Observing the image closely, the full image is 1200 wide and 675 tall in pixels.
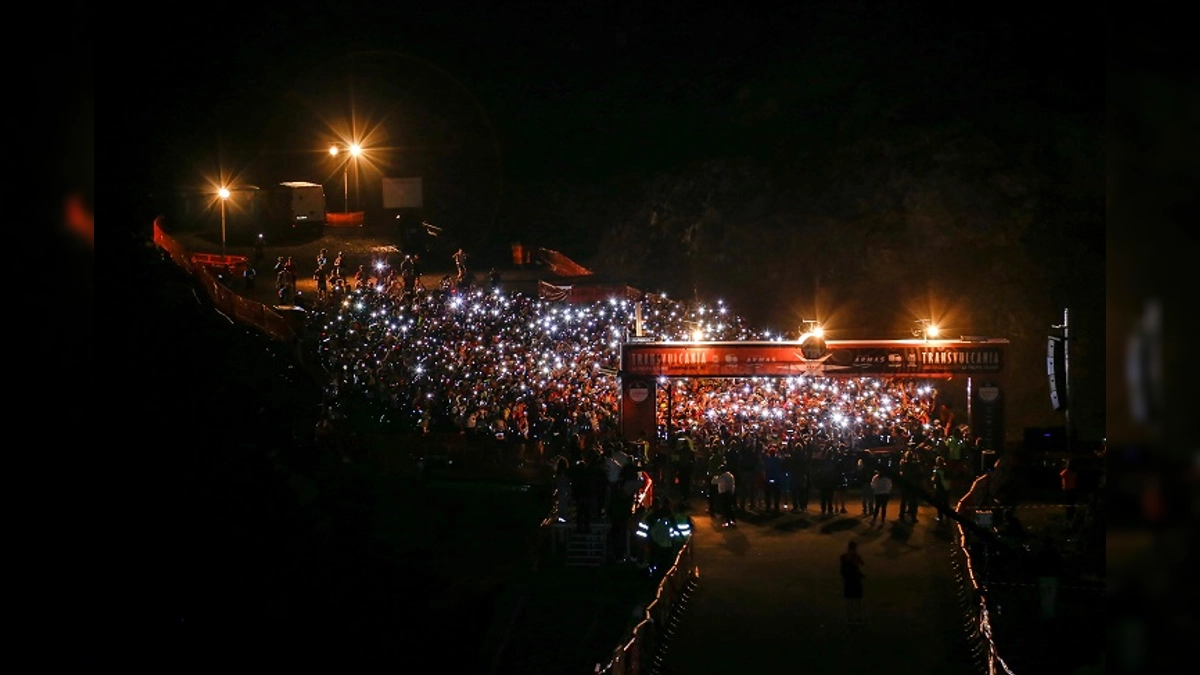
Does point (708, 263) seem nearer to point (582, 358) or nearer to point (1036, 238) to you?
point (1036, 238)

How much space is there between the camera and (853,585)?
14977mm

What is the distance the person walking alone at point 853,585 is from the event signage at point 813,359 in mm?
9859

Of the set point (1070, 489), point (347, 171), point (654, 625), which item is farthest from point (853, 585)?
point (347, 171)

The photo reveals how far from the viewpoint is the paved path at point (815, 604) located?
13773 mm

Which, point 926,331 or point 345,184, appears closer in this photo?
point 926,331

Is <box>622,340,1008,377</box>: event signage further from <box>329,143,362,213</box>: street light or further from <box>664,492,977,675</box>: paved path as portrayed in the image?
<box>329,143,362,213</box>: street light

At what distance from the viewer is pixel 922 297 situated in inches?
1777

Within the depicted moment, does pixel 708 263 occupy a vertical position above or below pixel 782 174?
→ below

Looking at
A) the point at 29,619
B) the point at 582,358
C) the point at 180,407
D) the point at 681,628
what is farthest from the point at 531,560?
the point at 29,619

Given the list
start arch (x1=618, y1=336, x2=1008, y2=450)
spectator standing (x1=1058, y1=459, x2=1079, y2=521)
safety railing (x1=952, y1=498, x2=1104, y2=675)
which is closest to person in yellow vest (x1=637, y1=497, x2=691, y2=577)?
safety railing (x1=952, y1=498, x2=1104, y2=675)

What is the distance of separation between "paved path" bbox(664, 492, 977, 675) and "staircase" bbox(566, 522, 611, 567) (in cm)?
158

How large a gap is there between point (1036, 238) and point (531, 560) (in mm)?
31518

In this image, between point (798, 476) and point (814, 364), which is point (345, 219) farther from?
point (798, 476)

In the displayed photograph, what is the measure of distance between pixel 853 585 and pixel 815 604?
127 centimetres
